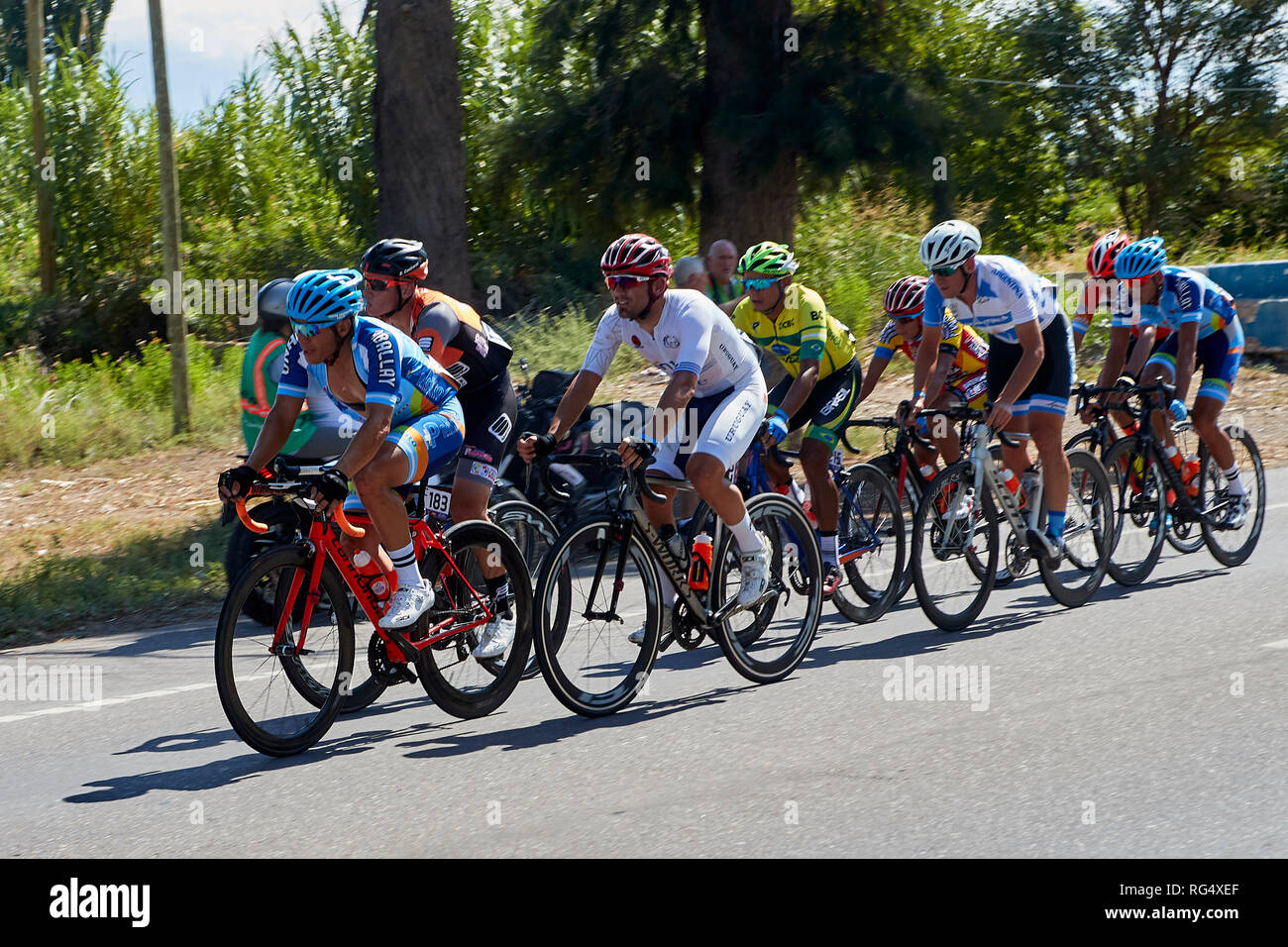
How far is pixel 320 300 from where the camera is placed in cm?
571

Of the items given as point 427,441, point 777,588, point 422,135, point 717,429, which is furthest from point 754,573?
point 422,135

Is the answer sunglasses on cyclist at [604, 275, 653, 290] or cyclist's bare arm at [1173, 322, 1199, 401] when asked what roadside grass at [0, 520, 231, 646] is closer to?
sunglasses on cyclist at [604, 275, 653, 290]

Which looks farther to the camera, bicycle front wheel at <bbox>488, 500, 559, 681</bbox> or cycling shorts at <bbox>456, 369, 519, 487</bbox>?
bicycle front wheel at <bbox>488, 500, 559, 681</bbox>

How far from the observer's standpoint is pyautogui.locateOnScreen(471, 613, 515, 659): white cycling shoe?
6.35 m

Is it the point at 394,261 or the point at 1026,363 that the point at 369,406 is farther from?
the point at 1026,363

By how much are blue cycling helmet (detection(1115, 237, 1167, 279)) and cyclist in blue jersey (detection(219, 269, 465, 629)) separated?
16.4 ft

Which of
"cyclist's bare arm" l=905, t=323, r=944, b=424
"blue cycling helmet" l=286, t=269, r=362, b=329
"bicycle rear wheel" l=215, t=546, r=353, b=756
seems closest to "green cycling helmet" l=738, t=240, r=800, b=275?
"cyclist's bare arm" l=905, t=323, r=944, b=424

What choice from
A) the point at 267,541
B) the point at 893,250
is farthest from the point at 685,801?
the point at 893,250

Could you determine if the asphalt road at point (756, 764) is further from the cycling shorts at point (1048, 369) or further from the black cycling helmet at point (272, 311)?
the black cycling helmet at point (272, 311)

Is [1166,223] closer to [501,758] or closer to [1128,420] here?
[1128,420]

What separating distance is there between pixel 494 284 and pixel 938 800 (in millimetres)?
15425

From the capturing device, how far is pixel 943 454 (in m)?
8.73

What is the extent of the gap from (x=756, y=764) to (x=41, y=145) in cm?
1956

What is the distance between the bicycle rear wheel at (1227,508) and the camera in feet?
30.7
